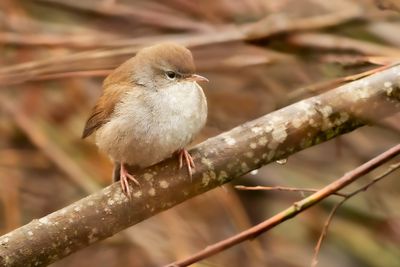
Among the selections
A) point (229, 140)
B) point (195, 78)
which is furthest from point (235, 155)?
point (195, 78)

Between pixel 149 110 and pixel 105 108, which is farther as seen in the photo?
pixel 105 108

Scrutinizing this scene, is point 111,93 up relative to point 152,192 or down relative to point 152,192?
up

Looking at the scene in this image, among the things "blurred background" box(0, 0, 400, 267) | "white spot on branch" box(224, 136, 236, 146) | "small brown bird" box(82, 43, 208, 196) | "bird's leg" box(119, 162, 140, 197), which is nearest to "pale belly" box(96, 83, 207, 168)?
"small brown bird" box(82, 43, 208, 196)

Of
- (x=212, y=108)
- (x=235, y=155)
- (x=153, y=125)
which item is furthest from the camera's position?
(x=212, y=108)

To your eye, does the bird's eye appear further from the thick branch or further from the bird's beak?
the thick branch

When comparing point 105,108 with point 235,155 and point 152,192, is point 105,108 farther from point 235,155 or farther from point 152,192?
point 235,155

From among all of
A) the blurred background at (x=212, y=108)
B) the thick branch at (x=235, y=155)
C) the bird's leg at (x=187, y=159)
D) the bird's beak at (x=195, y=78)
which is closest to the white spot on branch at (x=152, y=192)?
the thick branch at (x=235, y=155)

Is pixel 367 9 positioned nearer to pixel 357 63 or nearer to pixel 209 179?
pixel 357 63

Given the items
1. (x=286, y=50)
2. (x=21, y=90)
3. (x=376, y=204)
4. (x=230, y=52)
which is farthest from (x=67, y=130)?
(x=376, y=204)
